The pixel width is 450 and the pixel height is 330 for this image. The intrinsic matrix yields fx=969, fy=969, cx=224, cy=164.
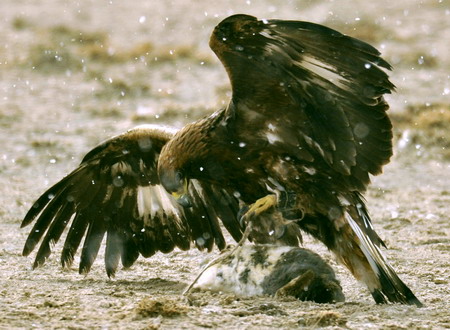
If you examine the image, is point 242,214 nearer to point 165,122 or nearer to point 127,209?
point 127,209

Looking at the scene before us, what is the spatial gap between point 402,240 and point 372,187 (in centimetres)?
211

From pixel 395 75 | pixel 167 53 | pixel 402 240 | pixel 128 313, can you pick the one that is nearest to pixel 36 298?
pixel 128 313

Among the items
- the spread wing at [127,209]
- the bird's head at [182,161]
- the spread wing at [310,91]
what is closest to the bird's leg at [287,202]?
the spread wing at [310,91]

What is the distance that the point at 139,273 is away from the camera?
247 inches

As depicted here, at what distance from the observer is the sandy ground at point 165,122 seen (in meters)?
4.72

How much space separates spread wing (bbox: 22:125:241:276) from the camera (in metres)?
6.32

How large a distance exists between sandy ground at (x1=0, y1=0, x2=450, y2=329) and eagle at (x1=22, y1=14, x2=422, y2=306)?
0.32 m

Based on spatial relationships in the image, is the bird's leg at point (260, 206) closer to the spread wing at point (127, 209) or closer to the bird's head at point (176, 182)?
the bird's head at point (176, 182)

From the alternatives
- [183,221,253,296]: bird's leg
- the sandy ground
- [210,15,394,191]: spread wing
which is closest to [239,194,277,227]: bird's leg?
[183,221,253,296]: bird's leg

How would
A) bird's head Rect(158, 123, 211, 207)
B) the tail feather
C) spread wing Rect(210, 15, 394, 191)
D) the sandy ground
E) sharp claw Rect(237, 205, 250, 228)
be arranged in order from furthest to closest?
sharp claw Rect(237, 205, 250, 228), bird's head Rect(158, 123, 211, 207), the tail feather, spread wing Rect(210, 15, 394, 191), the sandy ground

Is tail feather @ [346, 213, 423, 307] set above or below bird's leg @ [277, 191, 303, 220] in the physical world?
below

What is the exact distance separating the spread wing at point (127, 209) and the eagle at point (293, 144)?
47 millimetres

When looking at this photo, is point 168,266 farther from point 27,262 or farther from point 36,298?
point 36,298

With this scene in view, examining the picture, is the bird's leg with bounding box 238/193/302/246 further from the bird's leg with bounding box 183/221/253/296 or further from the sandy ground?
the sandy ground
